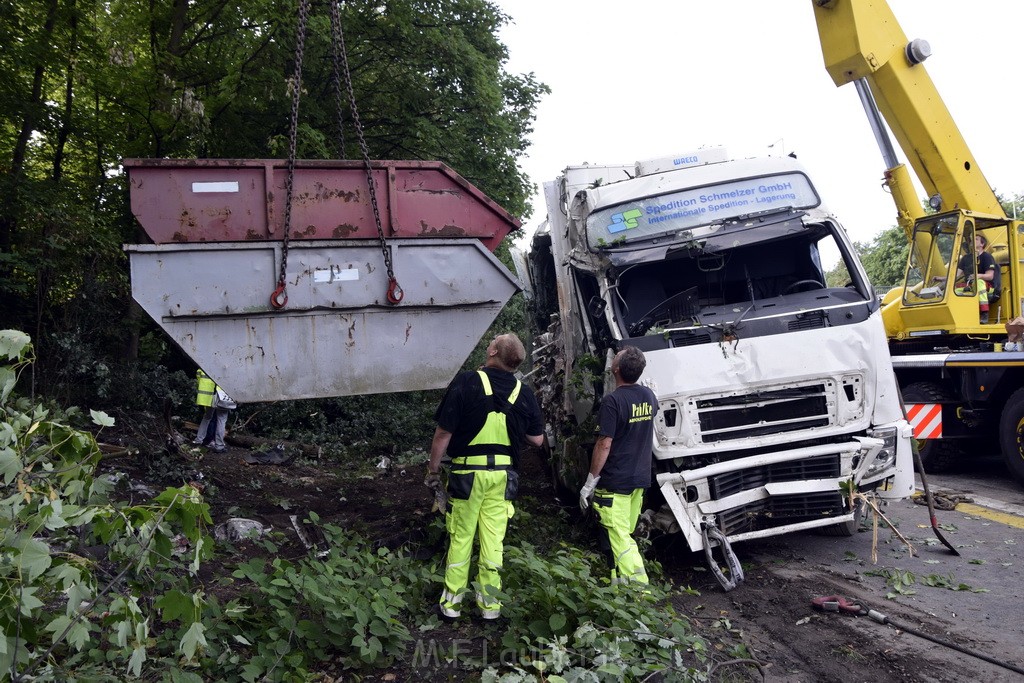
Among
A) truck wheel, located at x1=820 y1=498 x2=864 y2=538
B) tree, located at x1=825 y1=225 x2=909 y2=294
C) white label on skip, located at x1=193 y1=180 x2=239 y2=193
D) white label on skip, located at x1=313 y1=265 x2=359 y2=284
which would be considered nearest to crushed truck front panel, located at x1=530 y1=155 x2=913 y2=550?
truck wheel, located at x1=820 y1=498 x2=864 y2=538

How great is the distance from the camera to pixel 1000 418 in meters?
8.18

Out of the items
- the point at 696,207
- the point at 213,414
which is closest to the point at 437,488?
the point at 696,207

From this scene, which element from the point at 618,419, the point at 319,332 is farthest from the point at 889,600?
the point at 319,332

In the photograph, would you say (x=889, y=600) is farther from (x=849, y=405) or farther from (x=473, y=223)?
(x=473, y=223)

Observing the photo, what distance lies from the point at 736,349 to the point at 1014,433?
4.37 meters

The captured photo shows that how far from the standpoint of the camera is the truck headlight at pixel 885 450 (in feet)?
17.7

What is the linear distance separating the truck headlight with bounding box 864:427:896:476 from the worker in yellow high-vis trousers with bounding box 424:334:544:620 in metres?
2.63

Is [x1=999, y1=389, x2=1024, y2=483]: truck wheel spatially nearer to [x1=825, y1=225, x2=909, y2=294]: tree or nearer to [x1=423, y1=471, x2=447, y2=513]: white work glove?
[x1=423, y1=471, x2=447, y2=513]: white work glove

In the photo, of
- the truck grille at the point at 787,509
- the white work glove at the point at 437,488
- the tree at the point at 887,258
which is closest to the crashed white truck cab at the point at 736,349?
the truck grille at the point at 787,509

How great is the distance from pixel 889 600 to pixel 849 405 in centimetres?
127

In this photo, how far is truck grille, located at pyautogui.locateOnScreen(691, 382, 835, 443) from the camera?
5.27 meters

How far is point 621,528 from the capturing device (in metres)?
4.81

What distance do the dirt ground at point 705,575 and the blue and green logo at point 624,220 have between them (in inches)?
94.4

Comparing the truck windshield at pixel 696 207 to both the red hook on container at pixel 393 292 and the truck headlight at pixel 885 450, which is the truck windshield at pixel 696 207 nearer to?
the truck headlight at pixel 885 450
